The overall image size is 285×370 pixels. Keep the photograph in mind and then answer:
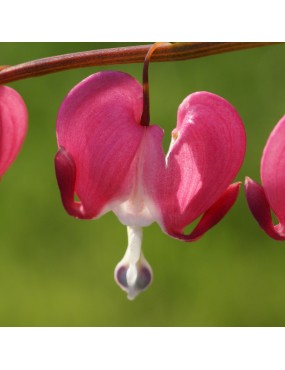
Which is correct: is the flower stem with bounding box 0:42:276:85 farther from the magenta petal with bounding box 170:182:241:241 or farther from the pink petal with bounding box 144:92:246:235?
the magenta petal with bounding box 170:182:241:241

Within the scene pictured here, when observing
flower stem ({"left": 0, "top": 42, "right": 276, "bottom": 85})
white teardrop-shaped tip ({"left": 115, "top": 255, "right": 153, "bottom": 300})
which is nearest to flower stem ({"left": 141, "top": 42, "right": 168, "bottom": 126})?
flower stem ({"left": 0, "top": 42, "right": 276, "bottom": 85})

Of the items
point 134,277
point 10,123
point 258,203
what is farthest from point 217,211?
point 10,123

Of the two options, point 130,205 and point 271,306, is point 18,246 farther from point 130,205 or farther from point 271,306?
point 130,205

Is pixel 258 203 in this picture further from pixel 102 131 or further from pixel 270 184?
pixel 102 131

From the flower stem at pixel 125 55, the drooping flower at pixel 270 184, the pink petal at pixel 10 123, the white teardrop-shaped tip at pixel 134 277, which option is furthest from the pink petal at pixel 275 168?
the pink petal at pixel 10 123

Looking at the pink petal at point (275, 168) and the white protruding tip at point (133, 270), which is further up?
the pink petal at point (275, 168)

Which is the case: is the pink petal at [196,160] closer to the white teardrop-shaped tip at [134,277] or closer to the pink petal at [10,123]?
the white teardrop-shaped tip at [134,277]

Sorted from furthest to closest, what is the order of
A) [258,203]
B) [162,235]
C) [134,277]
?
1. [162,235]
2. [134,277]
3. [258,203]
